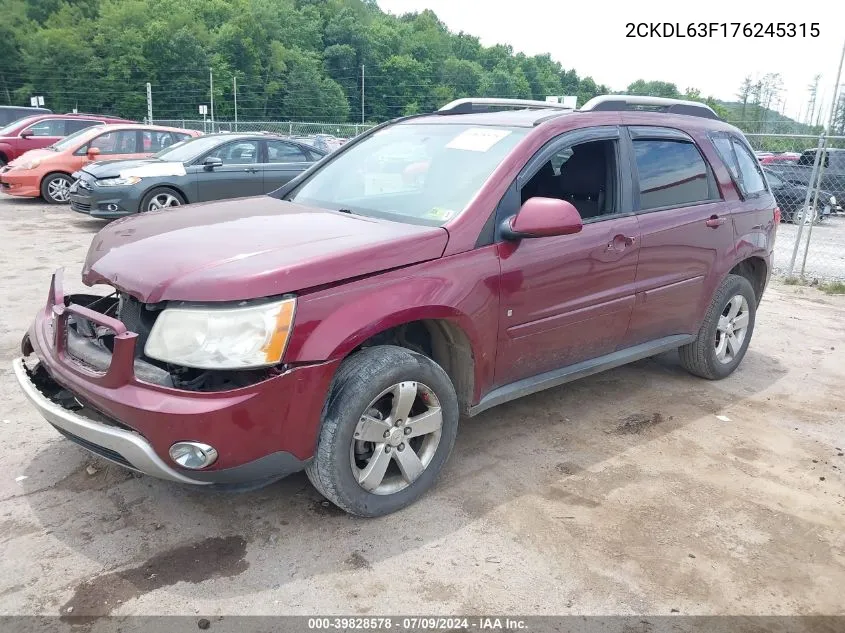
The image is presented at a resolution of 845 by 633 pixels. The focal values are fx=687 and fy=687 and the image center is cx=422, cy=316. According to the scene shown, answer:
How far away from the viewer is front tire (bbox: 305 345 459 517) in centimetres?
283

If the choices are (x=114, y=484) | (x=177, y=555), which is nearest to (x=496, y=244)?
(x=177, y=555)

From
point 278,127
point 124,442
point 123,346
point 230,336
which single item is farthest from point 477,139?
point 278,127

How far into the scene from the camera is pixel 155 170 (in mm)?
9906

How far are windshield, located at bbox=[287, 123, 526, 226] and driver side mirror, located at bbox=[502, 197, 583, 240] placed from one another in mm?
273

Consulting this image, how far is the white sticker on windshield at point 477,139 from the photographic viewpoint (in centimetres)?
366

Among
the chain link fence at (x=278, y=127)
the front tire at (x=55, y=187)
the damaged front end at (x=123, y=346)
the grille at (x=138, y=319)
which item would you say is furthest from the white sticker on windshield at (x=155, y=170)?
the chain link fence at (x=278, y=127)

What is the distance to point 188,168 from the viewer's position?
10.1m

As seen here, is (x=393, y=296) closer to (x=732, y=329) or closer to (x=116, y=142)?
(x=732, y=329)

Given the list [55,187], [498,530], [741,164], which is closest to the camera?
[498,530]

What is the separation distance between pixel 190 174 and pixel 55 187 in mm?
4247

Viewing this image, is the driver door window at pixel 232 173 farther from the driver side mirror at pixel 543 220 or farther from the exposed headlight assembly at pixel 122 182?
the driver side mirror at pixel 543 220

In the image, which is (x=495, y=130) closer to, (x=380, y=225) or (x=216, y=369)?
(x=380, y=225)

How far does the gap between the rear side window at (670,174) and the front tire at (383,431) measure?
1.89m

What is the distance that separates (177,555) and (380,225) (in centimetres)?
168
